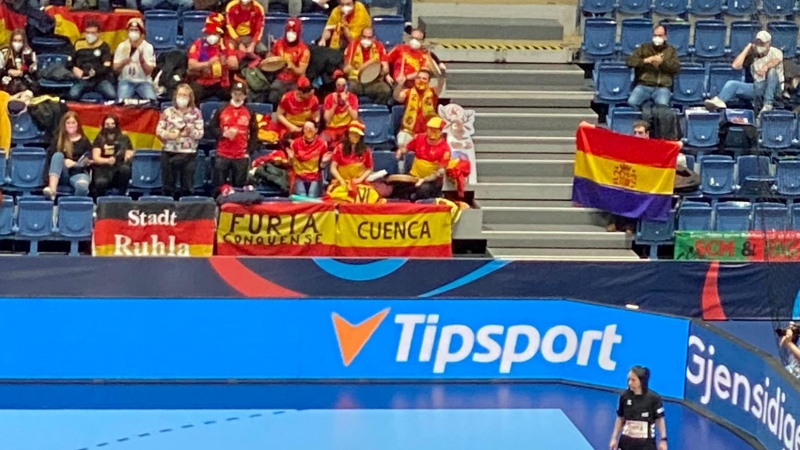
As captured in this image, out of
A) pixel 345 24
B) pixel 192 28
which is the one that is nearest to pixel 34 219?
pixel 192 28

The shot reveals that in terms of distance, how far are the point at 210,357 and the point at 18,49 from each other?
5880mm

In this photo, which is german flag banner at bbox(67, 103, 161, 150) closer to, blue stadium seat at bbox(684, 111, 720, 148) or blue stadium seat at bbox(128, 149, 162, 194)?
blue stadium seat at bbox(128, 149, 162, 194)

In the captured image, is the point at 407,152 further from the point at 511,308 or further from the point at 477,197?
the point at 511,308

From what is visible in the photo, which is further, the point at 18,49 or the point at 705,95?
the point at 705,95

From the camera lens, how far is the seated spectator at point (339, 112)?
19391 millimetres

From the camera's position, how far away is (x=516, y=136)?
21.6 metres

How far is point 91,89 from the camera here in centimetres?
1998

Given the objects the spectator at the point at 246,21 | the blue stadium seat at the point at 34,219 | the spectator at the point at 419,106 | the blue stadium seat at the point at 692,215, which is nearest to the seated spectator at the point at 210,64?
the spectator at the point at 246,21

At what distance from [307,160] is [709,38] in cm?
661

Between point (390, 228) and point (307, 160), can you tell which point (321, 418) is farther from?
point (307, 160)

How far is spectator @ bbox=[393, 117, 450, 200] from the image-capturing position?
1930cm

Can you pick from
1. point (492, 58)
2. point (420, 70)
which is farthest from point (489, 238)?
point (492, 58)

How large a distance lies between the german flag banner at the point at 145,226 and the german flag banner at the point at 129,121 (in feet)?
5.72

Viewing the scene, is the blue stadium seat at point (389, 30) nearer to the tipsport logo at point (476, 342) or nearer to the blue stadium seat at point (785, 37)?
the blue stadium seat at point (785, 37)
